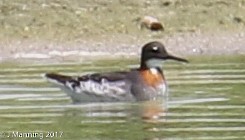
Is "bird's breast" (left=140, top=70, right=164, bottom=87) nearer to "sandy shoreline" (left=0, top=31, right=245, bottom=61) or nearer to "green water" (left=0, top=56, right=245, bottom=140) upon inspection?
"green water" (left=0, top=56, right=245, bottom=140)

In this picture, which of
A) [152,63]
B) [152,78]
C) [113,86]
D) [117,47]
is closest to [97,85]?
[113,86]

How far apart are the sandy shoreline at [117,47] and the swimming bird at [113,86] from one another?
3919mm

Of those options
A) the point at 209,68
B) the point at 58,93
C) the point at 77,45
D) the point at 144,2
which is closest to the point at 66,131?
the point at 58,93

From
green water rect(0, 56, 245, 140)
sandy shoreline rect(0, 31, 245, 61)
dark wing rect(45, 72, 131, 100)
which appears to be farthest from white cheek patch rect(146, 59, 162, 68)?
sandy shoreline rect(0, 31, 245, 61)

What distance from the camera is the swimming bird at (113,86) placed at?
45.7 ft

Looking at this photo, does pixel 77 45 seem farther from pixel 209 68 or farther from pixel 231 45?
→ pixel 209 68

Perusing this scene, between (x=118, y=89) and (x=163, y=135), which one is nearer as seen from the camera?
(x=163, y=135)

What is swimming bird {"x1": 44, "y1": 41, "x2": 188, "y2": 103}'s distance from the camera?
13922 mm

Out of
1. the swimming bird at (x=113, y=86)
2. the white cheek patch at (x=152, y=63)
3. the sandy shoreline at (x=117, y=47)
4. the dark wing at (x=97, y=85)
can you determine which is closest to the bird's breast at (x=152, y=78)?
the swimming bird at (x=113, y=86)

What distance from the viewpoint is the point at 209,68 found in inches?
634

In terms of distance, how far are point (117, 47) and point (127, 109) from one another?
5.52 m

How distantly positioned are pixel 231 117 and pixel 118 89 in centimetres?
183

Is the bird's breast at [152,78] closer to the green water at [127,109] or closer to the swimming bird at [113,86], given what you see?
the swimming bird at [113,86]

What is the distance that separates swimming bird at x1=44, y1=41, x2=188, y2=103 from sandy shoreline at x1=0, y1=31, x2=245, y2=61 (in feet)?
12.9
